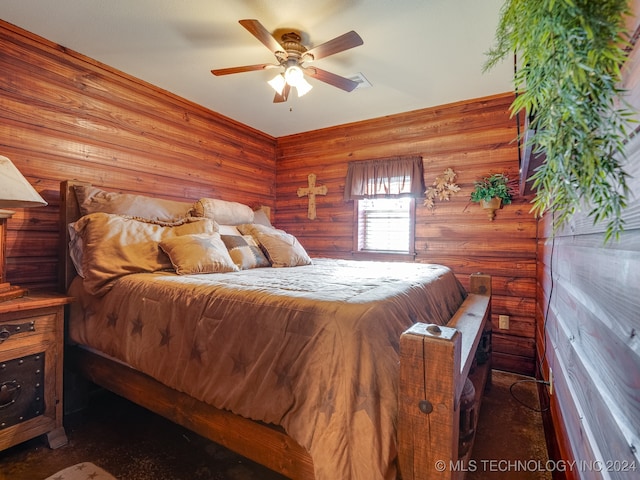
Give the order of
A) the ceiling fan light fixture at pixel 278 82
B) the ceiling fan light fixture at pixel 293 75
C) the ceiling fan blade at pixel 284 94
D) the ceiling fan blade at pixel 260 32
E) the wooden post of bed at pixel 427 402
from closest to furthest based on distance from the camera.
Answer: the wooden post of bed at pixel 427 402, the ceiling fan blade at pixel 260 32, the ceiling fan light fixture at pixel 293 75, the ceiling fan light fixture at pixel 278 82, the ceiling fan blade at pixel 284 94

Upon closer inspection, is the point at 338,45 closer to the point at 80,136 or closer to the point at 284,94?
the point at 284,94

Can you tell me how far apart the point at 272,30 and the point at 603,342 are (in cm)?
232

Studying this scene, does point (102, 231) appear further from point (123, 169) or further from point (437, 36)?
point (437, 36)

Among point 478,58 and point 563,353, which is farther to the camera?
point 478,58

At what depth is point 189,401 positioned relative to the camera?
1.43 metres

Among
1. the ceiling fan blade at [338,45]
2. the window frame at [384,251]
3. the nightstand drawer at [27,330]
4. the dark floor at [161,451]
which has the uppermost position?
the ceiling fan blade at [338,45]

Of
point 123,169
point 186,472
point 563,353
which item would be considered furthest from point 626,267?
point 123,169

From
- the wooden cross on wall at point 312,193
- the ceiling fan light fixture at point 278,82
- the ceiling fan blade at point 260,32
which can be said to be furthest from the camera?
the wooden cross on wall at point 312,193

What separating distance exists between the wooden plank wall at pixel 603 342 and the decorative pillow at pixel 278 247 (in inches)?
69.2

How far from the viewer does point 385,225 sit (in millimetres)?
3617

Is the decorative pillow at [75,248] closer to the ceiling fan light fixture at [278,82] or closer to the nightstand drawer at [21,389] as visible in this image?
the nightstand drawer at [21,389]

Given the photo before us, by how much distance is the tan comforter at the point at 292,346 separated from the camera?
976 millimetres

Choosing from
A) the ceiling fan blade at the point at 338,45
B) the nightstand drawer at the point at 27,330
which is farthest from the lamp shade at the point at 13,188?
the ceiling fan blade at the point at 338,45

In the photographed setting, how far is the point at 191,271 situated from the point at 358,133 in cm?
261
